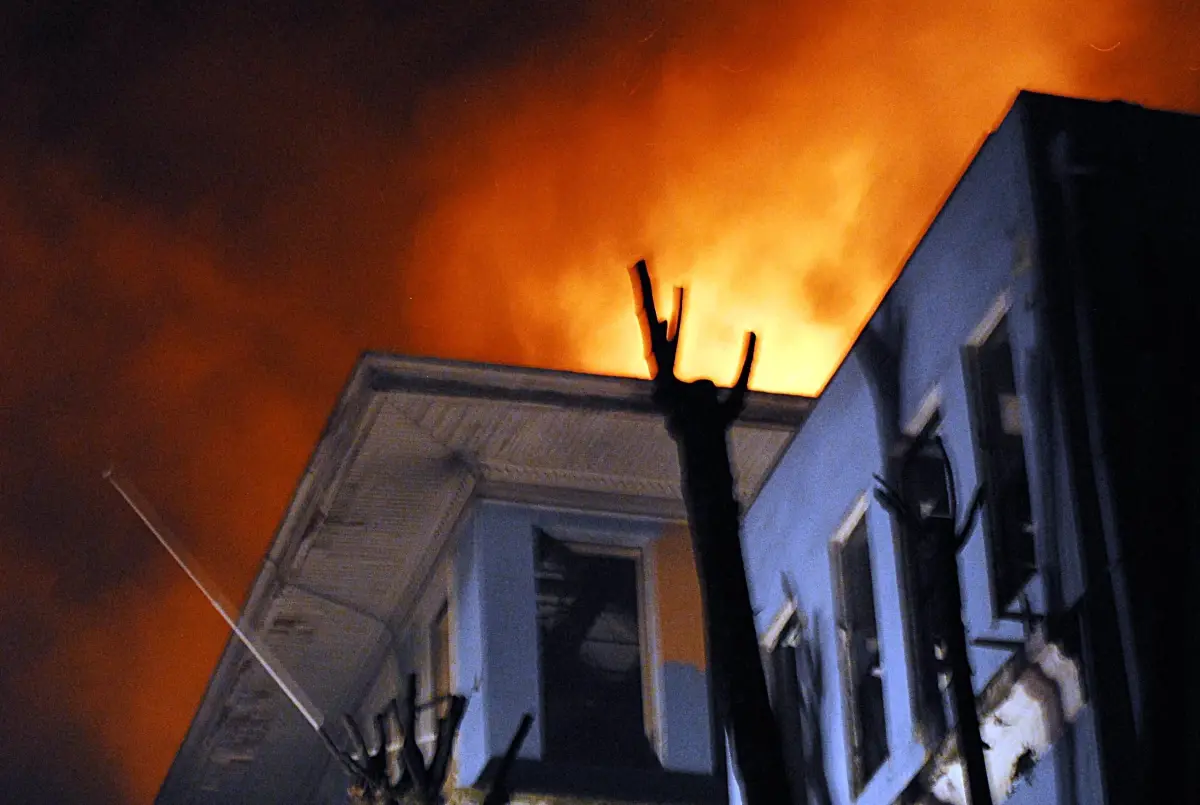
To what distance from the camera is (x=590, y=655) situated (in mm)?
26938

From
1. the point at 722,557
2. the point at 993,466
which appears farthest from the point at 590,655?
the point at 993,466

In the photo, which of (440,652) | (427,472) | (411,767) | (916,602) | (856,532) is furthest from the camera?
(440,652)

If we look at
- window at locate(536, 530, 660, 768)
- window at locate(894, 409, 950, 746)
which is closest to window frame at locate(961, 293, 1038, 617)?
window at locate(894, 409, 950, 746)

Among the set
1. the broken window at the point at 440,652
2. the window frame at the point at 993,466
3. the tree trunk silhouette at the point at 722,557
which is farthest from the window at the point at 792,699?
the broken window at the point at 440,652

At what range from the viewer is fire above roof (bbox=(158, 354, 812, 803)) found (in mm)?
25844

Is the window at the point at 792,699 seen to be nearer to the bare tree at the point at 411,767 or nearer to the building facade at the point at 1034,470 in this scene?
the building facade at the point at 1034,470

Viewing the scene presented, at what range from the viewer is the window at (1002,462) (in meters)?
16.2

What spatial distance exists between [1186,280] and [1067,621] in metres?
2.50

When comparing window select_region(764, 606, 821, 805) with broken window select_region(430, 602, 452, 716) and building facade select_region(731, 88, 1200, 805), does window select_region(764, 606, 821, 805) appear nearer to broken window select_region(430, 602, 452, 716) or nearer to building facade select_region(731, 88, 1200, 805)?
building facade select_region(731, 88, 1200, 805)

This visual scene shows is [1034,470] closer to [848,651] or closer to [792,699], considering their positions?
[848,651]

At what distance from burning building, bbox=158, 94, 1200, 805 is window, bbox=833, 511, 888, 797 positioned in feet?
0.09

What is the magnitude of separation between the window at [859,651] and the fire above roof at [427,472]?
251 inches

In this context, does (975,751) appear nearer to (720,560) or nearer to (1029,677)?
(1029,677)

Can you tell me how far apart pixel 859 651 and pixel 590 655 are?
8.35 metres
